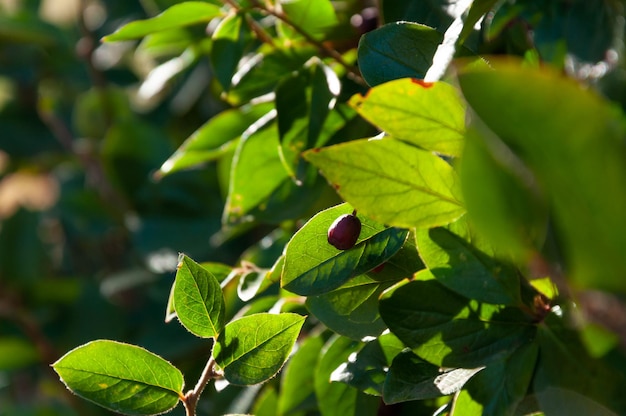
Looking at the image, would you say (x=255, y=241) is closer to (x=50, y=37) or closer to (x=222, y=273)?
(x=50, y=37)

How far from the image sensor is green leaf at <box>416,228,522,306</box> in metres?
0.46

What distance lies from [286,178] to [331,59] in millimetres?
112

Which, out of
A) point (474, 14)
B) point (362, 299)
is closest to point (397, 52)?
point (474, 14)

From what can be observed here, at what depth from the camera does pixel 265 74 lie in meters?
0.67

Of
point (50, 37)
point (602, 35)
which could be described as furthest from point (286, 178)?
point (50, 37)

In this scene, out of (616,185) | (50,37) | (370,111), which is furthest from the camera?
(50,37)

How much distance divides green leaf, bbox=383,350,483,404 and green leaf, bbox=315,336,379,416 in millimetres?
100

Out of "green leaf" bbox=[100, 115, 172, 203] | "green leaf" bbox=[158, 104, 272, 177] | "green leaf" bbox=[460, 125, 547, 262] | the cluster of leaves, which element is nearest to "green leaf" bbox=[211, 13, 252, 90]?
the cluster of leaves

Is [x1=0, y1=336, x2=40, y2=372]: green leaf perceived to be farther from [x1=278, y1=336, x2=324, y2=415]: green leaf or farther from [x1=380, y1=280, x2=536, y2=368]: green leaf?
[x1=380, y1=280, x2=536, y2=368]: green leaf

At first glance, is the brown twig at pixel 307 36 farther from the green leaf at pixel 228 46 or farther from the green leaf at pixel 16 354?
the green leaf at pixel 16 354

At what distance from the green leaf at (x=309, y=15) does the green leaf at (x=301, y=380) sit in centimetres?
26

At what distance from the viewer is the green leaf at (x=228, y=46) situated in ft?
2.13

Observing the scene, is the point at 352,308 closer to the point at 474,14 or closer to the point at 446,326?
the point at 446,326

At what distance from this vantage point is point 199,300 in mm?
→ 479
